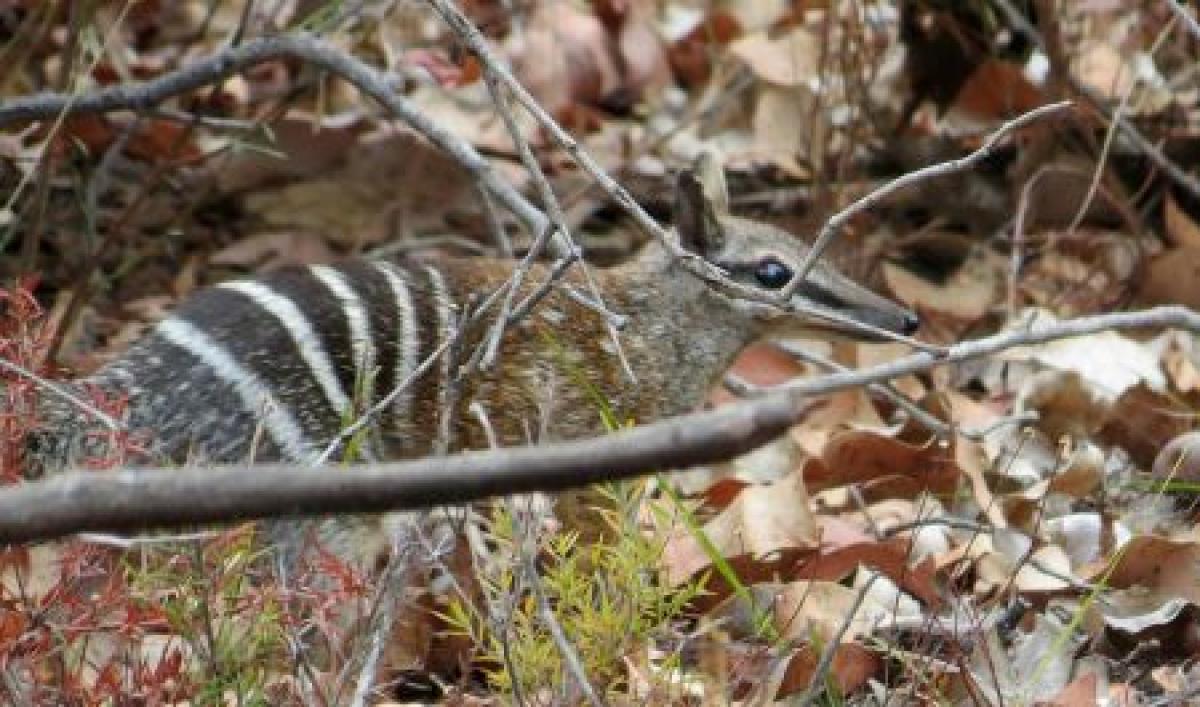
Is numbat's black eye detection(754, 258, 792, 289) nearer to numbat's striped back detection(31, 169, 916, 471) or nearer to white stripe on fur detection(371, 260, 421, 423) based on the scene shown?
numbat's striped back detection(31, 169, 916, 471)

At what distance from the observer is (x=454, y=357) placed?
3.25m

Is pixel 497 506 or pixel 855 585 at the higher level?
pixel 497 506

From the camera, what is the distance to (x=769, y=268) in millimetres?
5184

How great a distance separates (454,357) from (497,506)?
0.23m

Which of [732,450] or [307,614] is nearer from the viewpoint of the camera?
[732,450]

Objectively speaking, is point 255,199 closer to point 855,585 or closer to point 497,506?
point 855,585

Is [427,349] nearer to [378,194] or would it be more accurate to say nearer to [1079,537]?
[1079,537]

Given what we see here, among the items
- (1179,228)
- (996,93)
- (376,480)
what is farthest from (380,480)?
(996,93)

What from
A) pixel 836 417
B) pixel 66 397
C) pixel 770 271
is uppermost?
pixel 66 397

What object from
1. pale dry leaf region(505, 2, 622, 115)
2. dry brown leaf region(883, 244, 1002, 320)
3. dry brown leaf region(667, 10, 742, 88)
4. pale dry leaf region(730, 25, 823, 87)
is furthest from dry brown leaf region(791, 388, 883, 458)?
dry brown leaf region(667, 10, 742, 88)

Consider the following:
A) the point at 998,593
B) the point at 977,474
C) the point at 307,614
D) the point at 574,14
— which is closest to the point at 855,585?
the point at 998,593

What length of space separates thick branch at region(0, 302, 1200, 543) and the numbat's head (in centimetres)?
328

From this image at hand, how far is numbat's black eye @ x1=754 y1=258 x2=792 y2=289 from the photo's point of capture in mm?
5180

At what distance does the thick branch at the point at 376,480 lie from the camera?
1.68 meters
